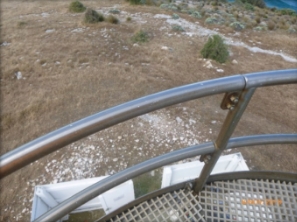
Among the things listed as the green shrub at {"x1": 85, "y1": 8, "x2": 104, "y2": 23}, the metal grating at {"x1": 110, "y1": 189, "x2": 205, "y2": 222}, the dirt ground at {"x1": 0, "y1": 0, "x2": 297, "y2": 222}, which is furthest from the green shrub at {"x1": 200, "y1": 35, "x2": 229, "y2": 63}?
the metal grating at {"x1": 110, "y1": 189, "x2": 205, "y2": 222}

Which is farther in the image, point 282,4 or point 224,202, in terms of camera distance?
point 282,4

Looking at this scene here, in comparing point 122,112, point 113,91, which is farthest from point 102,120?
point 113,91

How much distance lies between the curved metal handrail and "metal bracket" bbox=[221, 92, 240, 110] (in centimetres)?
3

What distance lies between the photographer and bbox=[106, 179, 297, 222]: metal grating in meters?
1.18

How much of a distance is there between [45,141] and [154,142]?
→ 3.18 meters

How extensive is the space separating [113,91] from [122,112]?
4.19 metres

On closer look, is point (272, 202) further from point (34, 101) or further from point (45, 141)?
point (34, 101)

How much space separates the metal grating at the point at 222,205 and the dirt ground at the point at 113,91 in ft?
7.34

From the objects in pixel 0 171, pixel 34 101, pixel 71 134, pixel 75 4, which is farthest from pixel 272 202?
pixel 75 4

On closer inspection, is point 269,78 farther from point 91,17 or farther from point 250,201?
point 91,17

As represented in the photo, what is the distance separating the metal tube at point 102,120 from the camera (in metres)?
0.58

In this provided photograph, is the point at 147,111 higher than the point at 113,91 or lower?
higher

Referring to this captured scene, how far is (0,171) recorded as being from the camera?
568 millimetres

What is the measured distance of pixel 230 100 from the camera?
0.75 metres
